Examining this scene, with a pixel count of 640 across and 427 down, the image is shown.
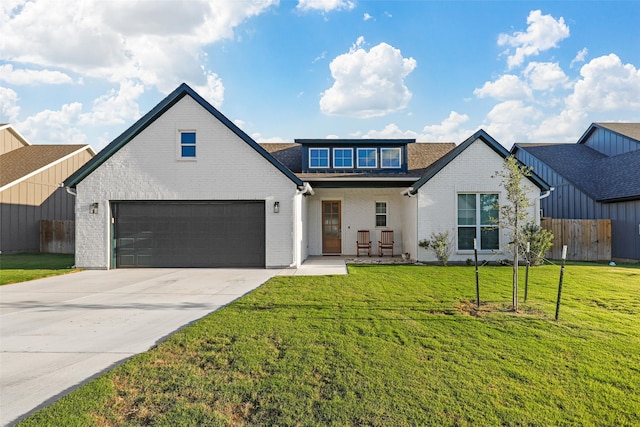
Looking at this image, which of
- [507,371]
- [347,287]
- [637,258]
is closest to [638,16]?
[637,258]

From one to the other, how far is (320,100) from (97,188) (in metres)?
9.71

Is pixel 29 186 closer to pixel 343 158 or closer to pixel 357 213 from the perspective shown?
pixel 343 158

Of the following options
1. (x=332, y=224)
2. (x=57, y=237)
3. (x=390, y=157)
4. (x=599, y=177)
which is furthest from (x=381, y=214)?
(x=57, y=237)

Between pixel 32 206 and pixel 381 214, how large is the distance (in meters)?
18.9

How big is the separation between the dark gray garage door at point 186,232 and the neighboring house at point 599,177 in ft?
52.3

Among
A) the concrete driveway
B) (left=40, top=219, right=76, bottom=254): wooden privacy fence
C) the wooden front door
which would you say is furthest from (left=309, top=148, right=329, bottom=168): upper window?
(left=40, top=219, right=76, bottom=254): wooden privacy fence

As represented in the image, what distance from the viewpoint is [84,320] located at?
6.05 metres

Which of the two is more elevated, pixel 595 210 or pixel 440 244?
pixel 595 210

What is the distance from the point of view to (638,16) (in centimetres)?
1324

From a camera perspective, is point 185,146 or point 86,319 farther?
point 185,146

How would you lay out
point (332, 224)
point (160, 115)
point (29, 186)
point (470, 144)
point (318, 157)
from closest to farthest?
point (160, 115), point (470, 144), point (318, 157), point (332, 224), point (29, 186)

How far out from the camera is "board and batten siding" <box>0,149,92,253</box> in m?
17.9

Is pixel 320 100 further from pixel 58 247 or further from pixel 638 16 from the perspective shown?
pixel 58 247

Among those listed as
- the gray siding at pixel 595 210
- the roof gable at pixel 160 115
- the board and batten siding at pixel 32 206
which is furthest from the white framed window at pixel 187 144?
the gray siding at pixel 595 210
